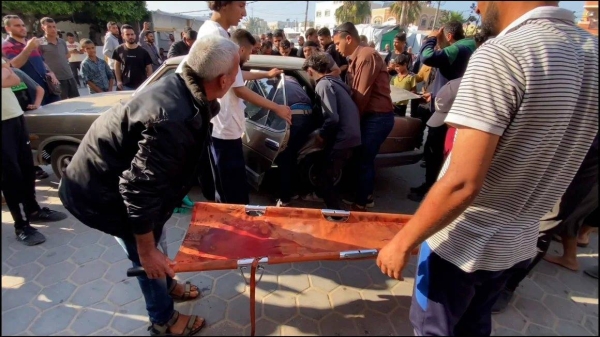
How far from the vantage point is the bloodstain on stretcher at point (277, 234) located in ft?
6.69

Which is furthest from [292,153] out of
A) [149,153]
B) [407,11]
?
[407,11]

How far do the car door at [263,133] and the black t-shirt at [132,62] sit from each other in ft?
10.1

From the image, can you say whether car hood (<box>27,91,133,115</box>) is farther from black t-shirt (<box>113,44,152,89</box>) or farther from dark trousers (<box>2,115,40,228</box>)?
black t-shirt (<box>113,44,152,89</box>)

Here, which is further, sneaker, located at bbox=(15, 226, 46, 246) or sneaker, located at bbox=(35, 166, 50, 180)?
sneaker, located at bbox=(35, 166, 50, 180)

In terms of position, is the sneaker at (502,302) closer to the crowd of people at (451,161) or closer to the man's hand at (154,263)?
the crowd of people at (451,161)

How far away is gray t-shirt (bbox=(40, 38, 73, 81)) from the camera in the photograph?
5.20m

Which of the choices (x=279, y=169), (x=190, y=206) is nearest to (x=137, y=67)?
(x=190, y=206)

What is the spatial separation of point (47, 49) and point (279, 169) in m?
4.64

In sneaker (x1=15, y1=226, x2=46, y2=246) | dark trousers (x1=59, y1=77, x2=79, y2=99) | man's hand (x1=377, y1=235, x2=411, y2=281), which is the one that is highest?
man's hand (x1=377, y1=235, x2=411, y2=281)

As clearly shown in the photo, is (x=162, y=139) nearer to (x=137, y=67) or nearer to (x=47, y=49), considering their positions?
(x=137, y=67)

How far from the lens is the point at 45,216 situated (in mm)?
3172

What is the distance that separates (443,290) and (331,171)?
206cm

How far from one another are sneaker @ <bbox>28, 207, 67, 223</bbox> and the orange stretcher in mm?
1818

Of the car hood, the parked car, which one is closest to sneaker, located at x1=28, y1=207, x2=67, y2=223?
the parked car
